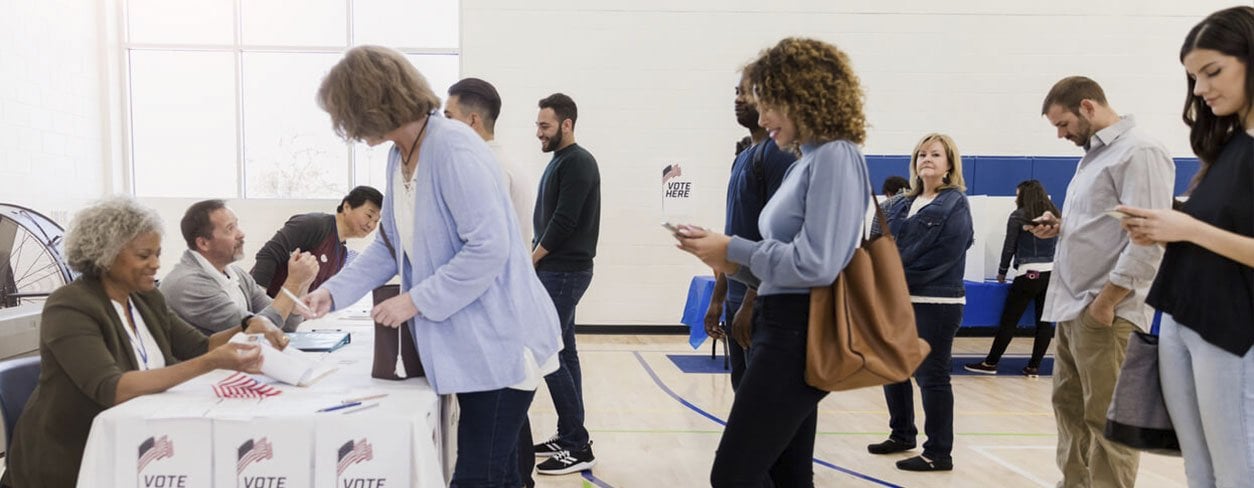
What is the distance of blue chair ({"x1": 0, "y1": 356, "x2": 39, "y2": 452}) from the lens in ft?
5.73

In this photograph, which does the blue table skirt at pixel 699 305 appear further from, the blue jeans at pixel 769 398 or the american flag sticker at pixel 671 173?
the blue jeans at pixel 769 398

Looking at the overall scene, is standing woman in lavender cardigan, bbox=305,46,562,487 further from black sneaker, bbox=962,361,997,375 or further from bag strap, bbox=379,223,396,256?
black sneaker, bbox=962,361,997,375

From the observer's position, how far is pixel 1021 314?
548 centimetres

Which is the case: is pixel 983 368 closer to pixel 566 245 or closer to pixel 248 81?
pixel 566 245

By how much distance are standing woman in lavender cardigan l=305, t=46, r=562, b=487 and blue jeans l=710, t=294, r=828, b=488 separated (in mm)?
418

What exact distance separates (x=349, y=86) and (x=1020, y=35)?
683 centimetres

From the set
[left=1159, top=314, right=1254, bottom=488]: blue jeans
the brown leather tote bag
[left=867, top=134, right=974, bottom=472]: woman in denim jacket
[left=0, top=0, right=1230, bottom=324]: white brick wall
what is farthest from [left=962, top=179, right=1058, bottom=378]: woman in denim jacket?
the brown leather tote bag

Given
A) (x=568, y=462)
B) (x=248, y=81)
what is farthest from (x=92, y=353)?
(x=248, y=81)

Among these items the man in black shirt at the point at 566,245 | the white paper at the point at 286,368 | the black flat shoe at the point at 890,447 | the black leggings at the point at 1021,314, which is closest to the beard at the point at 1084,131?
the black flat shoe at the point at 890,447

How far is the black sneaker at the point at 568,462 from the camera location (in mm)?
3057

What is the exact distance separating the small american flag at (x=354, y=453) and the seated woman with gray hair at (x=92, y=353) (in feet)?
1.23

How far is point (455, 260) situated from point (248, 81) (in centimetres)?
639

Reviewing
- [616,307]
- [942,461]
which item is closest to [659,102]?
[616,307]

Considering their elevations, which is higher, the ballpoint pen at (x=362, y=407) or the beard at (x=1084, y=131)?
the beard at (x=1084, y=131)
